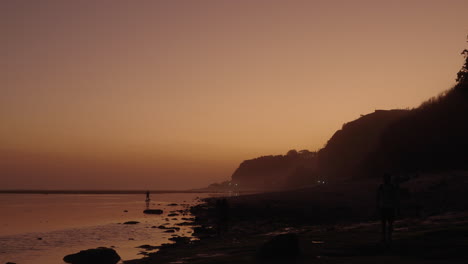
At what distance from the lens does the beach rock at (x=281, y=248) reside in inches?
653

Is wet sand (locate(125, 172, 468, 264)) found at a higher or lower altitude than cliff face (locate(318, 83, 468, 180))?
lower

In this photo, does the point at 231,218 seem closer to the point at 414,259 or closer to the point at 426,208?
the point at 426,208

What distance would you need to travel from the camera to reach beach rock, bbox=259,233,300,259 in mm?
16578

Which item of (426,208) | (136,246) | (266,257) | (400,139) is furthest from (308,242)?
(400,139)

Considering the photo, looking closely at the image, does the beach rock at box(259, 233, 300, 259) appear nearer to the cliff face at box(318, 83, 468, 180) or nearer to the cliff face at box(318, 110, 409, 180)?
the cliff face at box(318, 83, 468, 180)

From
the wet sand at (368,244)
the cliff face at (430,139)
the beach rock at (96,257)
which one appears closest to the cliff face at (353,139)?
the cliff face at (430,139)

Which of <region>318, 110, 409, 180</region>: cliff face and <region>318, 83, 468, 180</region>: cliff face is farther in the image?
<region>318, 110, 409, 180</region>: cliff face

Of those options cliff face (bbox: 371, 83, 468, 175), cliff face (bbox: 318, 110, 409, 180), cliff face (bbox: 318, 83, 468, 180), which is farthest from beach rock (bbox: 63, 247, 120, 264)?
cliff face (bbox: 318, 110, 409, 180)

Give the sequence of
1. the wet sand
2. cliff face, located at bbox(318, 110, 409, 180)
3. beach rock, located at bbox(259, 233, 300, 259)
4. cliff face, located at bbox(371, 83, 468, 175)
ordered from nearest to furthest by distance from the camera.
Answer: the wet sand
beach rock, located at bbox(259, 233, 300, 259)
cliff face, located at bbox(371, 83, 468, 175)
cliff face, located at bbox(318, 110, 409, 180)

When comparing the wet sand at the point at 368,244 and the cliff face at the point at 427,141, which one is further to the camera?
the cliff face at the point at 427,141

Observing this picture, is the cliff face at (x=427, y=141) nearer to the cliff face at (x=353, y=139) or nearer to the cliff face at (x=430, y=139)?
the cliff face at (x=430, y=139)

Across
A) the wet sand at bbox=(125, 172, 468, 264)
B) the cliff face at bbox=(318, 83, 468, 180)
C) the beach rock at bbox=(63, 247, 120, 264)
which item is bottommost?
the beach rock at bbox=(63, 247, 120, 264)


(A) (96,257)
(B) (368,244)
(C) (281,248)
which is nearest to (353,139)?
(A) (96,257)

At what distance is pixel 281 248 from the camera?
1664cm
